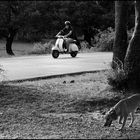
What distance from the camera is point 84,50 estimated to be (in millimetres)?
28109

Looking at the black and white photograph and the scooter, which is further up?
the black and white photograph

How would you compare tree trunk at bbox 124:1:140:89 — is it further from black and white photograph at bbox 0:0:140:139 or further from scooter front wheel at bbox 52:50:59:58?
scooter front wheel at bbox 52:50:59:58

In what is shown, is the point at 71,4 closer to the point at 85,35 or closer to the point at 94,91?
the point at 85,35

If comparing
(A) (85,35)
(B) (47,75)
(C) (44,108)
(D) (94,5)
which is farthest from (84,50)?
(C) (44,108)

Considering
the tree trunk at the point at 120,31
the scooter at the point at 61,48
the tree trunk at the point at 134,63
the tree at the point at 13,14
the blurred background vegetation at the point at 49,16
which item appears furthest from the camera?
the blurred background vegetation at the point at 49,16

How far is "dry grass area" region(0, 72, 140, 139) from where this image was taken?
6.91 m

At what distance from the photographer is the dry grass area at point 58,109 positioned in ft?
22.7

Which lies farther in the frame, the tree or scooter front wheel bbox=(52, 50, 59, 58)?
the tree

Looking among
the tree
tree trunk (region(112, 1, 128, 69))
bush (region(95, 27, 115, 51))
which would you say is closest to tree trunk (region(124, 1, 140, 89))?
tree trunk (region(112, 1, 128, 69))

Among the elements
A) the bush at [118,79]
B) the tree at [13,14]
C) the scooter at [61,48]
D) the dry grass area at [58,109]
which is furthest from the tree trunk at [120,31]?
the tree at [13,14]

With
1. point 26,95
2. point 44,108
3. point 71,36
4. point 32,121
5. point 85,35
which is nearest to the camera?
point 32,121

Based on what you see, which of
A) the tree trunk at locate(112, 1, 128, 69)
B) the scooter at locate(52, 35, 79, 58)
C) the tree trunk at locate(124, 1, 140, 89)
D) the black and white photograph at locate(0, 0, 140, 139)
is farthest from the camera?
the scooter at locate(52, 35, 79, 58)

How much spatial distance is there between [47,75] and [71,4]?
71.5 feet

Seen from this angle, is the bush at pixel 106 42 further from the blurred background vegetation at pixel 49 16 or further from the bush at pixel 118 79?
the bush at pixel 118 79
